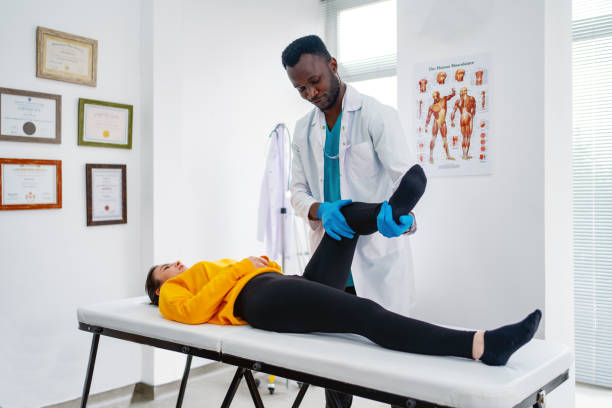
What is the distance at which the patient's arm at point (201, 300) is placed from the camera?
1.66 metres

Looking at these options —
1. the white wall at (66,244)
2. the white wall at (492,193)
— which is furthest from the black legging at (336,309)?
the white wall at (66,244)

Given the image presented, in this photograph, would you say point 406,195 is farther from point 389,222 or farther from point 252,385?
point 252,385

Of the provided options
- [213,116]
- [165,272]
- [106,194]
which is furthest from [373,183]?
[213,116]

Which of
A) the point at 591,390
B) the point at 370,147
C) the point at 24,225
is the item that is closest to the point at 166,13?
the point at 24,225

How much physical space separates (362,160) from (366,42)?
2271mm

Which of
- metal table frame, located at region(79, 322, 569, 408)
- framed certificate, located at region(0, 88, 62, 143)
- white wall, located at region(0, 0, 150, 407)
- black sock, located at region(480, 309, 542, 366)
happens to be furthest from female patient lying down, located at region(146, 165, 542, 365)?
framed certificate, located at region(0, 88, 62, 143)

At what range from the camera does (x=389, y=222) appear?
151cm

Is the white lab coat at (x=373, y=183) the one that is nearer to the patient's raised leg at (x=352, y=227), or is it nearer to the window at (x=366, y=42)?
the patient's raised leg at (x=352, y=227)

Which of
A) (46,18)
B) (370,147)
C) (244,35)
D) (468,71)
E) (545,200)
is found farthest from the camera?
(244,35)

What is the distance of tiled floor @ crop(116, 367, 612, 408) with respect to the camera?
8.64 ft

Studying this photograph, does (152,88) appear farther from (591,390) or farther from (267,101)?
(591,390)

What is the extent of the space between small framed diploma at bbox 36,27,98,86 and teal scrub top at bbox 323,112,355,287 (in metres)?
1.43

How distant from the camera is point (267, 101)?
3.63 metres

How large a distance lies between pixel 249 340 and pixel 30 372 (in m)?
1.56
